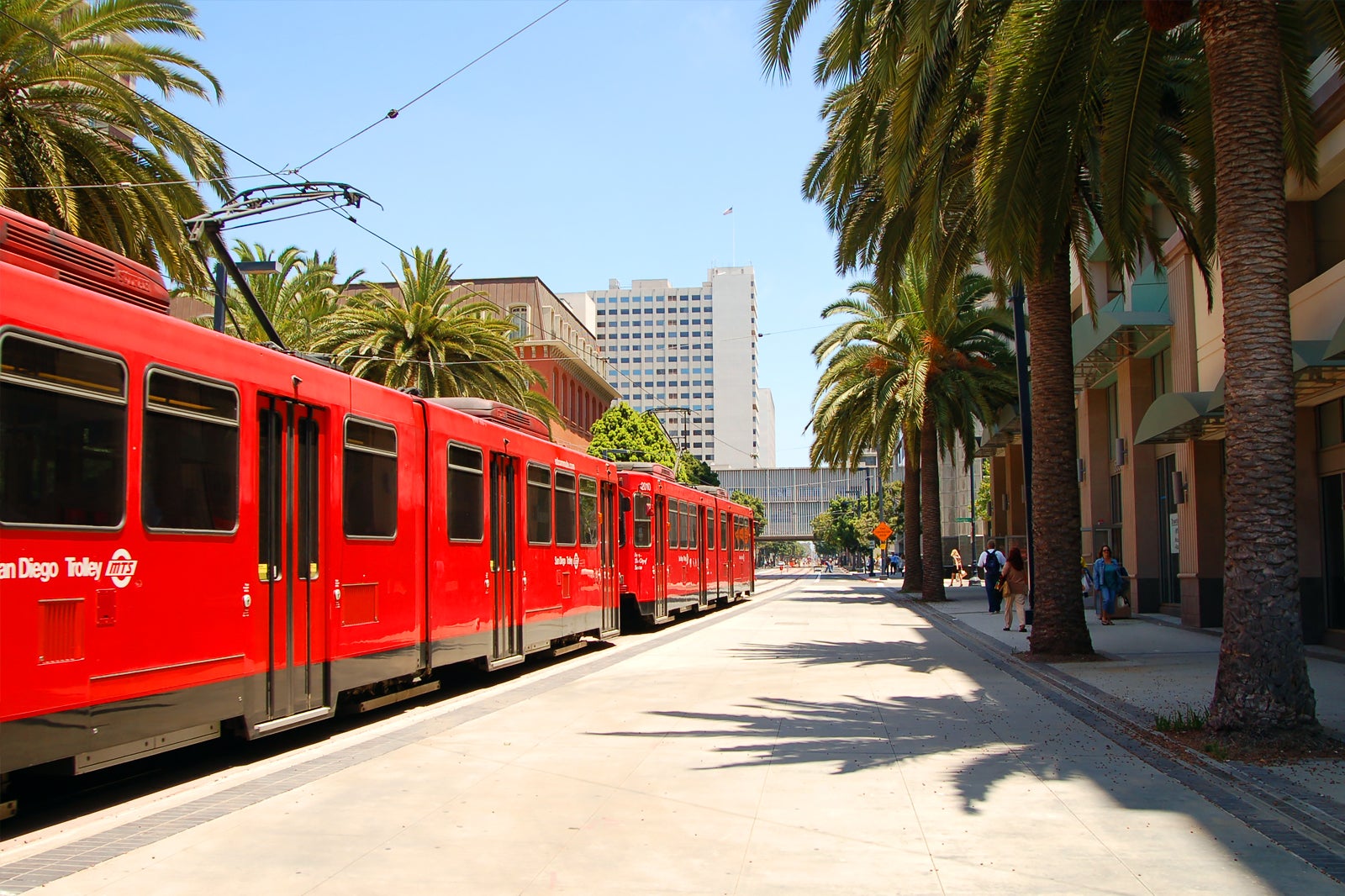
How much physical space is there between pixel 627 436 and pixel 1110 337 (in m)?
39.2

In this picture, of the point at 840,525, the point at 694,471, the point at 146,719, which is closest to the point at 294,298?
the point at 146,719

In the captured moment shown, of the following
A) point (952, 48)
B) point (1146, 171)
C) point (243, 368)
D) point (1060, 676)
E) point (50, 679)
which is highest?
point (952, 48)

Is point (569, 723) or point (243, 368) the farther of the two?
point (569, 723)

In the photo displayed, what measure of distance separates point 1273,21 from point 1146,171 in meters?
3.63

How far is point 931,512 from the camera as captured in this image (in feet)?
129

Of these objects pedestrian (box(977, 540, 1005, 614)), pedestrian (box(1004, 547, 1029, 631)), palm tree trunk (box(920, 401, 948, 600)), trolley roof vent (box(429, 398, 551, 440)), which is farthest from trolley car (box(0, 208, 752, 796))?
palm tree trunk (box(920, 401, 948, 600))

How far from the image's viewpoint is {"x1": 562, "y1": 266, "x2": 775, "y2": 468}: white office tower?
611 ft

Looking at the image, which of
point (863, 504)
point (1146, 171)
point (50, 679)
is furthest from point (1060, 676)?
point (863, 504)

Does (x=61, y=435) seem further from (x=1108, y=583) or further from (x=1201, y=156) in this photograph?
(x=1108, y=583)

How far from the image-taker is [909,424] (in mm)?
37562

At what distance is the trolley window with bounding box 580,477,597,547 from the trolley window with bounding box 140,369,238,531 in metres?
10.8

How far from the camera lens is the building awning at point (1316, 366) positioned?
15.0 meters

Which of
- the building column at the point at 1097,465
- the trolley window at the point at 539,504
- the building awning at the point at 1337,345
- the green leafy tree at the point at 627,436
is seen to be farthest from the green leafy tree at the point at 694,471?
the building awning at the point at 1337,345

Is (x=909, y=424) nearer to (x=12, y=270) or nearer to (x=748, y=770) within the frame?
(x=748, y=770)
